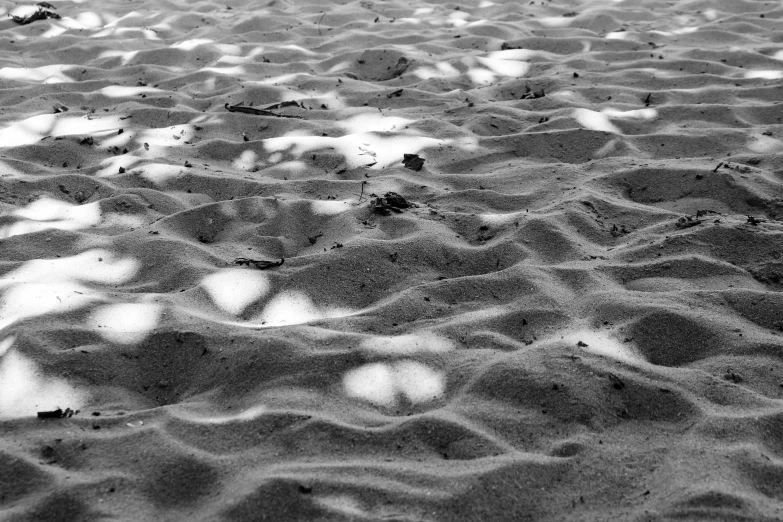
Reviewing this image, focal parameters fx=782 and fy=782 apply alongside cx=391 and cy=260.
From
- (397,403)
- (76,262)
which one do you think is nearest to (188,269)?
(76,262)

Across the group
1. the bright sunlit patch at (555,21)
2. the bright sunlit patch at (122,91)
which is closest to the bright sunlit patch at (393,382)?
the bright sunlit patch at (122,91)

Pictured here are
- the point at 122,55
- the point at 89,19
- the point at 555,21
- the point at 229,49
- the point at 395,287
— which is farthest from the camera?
the point at 89,19

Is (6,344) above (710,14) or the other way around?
above

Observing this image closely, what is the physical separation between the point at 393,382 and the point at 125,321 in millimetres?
900

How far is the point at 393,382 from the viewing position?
226cm

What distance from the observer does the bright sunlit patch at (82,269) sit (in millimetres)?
2771

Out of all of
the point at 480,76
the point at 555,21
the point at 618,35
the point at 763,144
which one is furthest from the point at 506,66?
the point at 763,144

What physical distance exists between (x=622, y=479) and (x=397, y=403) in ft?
2.10

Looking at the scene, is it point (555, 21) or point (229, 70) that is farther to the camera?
point (555, 21)

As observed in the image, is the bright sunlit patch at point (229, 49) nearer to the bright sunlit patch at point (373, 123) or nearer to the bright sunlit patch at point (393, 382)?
the bright sunlit patch at point (373, 123)

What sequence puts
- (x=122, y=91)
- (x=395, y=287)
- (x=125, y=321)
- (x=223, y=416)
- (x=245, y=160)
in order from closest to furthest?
(x=223, y=416) → (x=125, y=321) → (x=395, y=287) → (x=245, y=160) → (x=122, y=91)

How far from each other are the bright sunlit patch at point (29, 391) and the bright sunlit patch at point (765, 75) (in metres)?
4.07

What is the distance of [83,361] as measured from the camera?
232cm

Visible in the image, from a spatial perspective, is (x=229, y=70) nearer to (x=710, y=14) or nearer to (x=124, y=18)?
(x=124, y=18)
